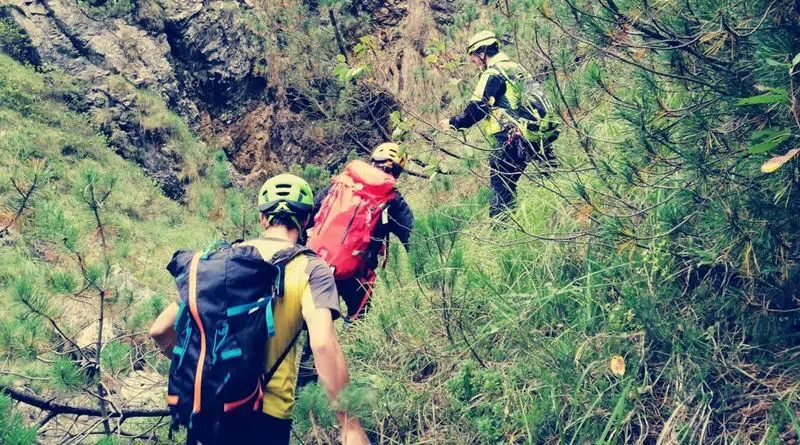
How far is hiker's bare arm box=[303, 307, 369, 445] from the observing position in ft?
9.00

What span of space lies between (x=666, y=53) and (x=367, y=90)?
7.67m

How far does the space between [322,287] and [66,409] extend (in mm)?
1649

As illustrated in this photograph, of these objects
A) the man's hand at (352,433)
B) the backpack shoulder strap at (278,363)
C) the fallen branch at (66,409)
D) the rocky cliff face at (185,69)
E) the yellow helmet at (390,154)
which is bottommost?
the rocky cliff face at (185,69)

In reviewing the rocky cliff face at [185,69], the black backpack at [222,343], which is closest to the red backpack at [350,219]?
the black backpack at [222,343]

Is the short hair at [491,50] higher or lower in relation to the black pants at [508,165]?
higher

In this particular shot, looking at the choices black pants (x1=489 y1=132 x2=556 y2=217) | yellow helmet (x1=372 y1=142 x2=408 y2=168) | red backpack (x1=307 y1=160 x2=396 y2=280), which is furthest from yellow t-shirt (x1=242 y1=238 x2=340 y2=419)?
black pants (x1=489 y1=132 x2=556 y2=217)

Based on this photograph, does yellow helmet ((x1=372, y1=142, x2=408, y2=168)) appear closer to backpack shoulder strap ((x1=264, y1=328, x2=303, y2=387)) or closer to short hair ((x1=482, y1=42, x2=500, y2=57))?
short hair ((x1=482, y1=42, x2=500, y2=57))

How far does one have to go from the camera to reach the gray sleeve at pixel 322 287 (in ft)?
9.44

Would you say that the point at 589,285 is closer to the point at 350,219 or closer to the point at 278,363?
the point at 350,219

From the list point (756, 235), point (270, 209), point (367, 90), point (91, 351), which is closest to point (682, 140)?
point (756, 235)

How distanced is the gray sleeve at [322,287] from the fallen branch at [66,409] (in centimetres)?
140

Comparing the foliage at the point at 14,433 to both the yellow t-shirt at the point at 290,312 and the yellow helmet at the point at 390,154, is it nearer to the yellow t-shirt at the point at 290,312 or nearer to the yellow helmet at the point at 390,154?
the yellow t-shirt at the point at 290,312

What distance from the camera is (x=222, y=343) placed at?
275 cm

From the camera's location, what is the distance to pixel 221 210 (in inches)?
427
